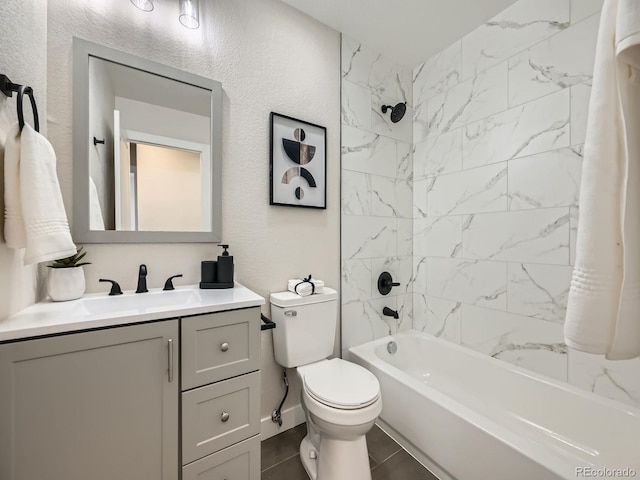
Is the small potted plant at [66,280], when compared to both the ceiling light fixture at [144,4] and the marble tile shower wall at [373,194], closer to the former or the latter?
the ceiling light fixture at [144,4]

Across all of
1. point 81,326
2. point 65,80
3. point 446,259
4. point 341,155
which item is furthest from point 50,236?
point 446,259

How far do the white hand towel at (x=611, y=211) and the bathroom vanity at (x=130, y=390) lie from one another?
0.97 metres

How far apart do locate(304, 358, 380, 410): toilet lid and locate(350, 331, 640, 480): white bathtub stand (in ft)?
1.00

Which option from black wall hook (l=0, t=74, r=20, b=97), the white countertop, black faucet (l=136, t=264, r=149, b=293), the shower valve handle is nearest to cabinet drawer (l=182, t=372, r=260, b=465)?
the white countertop

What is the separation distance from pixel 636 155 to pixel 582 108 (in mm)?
1330

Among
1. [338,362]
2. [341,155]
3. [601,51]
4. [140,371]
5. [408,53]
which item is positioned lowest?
[338,362]

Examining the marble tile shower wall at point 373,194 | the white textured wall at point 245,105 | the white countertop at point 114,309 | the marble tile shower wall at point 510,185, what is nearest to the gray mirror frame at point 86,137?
the white textured wall at point 245,105

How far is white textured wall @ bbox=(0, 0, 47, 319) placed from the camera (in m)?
0.84

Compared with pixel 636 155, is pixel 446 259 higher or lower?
lower

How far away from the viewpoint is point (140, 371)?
881 mm

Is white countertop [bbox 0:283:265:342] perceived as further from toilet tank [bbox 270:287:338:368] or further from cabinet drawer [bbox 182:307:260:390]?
toilet tank [bbox 270:287:338:368]

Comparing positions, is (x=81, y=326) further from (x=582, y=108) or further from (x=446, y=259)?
(x=582, y=108)

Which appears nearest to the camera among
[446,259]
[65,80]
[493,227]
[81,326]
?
[81,326]

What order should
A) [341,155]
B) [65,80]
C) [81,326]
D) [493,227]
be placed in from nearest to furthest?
[81,326], [65,80], [493,227], [341,155]
